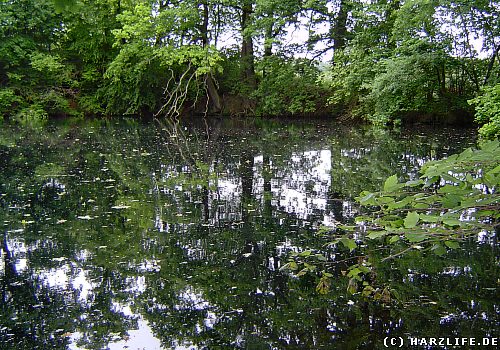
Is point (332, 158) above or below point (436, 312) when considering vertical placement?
above

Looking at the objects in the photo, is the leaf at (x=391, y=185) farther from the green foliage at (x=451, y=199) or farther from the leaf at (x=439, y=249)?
the leaf at (x=439, y=249)

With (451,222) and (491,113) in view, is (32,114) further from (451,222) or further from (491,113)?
(451,222)

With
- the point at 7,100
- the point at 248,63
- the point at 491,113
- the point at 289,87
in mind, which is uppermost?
the point at 248,63

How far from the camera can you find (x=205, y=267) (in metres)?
4.28

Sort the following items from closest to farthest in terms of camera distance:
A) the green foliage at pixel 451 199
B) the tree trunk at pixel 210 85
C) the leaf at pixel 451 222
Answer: the leaf at pixel 451 222, the green foliage at pixel 451 199, the tree trunk at pixel 210 85

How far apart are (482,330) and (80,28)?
90.0ft

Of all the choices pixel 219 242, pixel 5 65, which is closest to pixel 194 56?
pixel 5 65

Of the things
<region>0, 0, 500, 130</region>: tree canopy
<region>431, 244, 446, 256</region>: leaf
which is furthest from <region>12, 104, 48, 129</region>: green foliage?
<region>431, 244, 446, 256</region>: leaf

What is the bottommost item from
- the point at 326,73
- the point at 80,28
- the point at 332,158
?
the point at 332,158

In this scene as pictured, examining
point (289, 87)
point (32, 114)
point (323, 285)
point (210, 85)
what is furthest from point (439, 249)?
point (32, 114)

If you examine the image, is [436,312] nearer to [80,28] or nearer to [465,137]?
[465,137]

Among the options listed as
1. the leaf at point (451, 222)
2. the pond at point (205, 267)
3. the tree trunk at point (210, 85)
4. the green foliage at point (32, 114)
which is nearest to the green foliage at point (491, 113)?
the pond at point (205, 267)

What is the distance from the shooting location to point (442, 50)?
49.1 ft

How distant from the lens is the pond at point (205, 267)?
3.14 meters
